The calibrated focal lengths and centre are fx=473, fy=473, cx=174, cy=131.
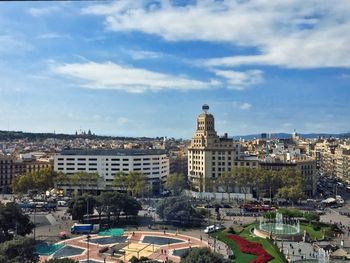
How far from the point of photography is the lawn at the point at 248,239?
38156 millimetres

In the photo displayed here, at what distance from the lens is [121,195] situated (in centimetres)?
5428

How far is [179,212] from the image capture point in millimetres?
52938

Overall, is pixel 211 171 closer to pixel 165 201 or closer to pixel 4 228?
pixel 165 201

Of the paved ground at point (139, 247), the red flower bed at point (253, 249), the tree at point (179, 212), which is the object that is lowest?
the paved ground at point (139, 247)

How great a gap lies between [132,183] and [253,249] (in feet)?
120

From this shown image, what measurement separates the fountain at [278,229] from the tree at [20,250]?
75.2 ft

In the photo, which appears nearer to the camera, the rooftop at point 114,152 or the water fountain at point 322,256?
the water fountain at point 322,256

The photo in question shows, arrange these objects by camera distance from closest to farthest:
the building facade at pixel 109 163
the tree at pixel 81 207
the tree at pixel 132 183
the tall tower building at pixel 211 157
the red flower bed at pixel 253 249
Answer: the red flower bed at pixel 253 249
the tree at pixel 81 207
the tree at pixel 132 183
the tall tower building at pixel 211 157
the building facade at pixel 109 163

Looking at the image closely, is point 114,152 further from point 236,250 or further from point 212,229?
point 236,250

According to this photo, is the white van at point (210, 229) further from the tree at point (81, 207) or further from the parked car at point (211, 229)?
the tree at point (81, 207)

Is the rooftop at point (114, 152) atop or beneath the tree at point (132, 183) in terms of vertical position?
atop

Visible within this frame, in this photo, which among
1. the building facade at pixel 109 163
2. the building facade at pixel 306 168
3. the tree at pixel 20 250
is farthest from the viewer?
the building facade at pixel 109 163

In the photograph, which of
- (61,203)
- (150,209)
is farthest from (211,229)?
(61,203)

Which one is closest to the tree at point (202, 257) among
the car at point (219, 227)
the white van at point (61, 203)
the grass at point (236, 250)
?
the grass at point (236, 250)
